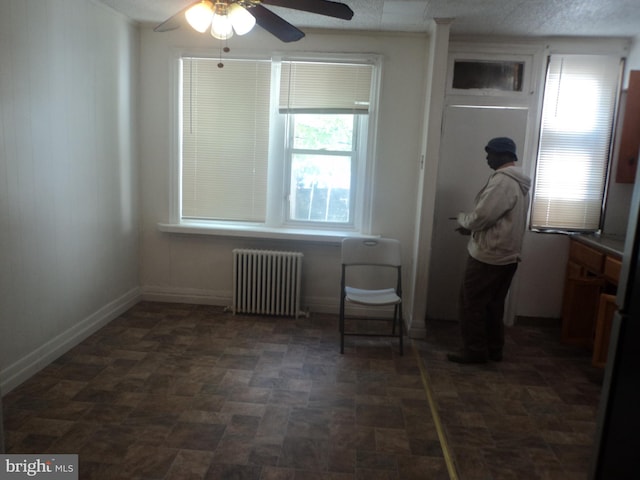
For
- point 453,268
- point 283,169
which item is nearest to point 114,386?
point 283,169

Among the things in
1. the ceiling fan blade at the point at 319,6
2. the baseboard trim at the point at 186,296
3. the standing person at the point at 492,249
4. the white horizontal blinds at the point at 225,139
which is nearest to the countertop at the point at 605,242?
the standing person at the point at 492,249

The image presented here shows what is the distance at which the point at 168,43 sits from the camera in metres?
4.29

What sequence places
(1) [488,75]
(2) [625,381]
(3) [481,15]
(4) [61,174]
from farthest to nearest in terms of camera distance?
1. (1) [488,75]
2. (3) [481,15]
3. (4) [61,174]
4. (2) [625,381]

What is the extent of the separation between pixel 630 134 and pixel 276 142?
2936mm

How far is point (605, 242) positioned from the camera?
3805 mm

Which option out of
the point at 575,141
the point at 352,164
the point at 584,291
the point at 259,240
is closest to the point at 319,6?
the point at 352,164

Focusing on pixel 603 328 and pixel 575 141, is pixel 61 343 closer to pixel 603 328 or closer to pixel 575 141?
pixel 603 328

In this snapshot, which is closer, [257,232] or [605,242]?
[605,242]

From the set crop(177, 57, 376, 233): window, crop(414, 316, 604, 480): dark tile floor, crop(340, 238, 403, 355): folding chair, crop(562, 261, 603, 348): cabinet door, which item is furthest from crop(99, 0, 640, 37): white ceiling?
crop(414, 316, 604, 480): dark tile floor

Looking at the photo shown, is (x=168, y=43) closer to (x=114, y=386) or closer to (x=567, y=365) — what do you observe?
(x=114, y=386)

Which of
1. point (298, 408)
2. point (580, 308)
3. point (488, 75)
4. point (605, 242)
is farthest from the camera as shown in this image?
point (488, 75)

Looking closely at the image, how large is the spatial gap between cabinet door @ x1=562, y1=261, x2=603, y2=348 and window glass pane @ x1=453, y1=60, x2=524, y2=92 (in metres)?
1.68

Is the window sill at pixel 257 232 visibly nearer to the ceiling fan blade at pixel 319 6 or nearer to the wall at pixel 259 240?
the wall at pixel 259 240

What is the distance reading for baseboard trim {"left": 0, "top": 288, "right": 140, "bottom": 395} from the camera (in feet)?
9.48
